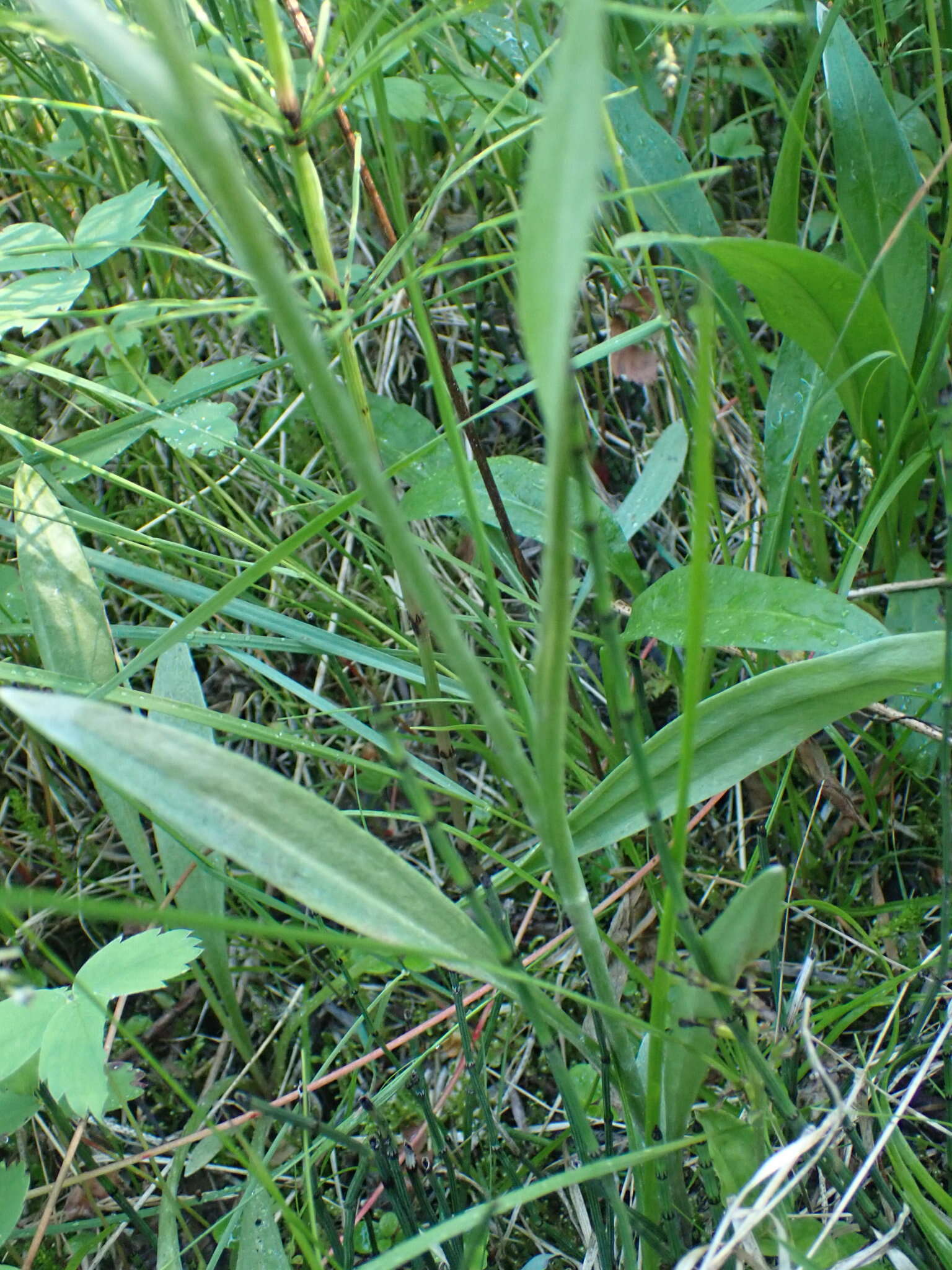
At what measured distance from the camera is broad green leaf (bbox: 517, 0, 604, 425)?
33 cm

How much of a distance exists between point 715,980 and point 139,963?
0.56m

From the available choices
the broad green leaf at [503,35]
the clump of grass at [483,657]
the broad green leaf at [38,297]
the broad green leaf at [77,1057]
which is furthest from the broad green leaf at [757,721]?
the broad green leaf at [503,35]

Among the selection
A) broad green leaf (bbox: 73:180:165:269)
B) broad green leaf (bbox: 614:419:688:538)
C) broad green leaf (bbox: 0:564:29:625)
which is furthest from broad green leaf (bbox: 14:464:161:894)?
broad green leaf (bbox: 614:419:688:538)

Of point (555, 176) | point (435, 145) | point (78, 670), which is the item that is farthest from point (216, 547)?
point (555, 176)

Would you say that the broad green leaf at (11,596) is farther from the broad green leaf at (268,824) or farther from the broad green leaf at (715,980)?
the broad green leaf at (715,980)

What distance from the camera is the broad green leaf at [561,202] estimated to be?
335mm

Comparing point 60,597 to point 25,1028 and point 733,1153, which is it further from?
point 733,1153

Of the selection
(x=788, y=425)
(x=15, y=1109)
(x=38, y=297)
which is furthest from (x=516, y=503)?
(x=15, y=1109)

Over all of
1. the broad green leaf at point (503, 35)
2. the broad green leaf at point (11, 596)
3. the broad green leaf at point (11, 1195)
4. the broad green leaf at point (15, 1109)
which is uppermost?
the broad green leaf at point (503, 35)

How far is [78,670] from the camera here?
1.22 meters

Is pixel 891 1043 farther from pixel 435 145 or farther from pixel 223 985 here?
pixel 435 145

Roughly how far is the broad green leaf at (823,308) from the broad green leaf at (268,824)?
722 millimetres

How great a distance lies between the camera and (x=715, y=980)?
2.01ft

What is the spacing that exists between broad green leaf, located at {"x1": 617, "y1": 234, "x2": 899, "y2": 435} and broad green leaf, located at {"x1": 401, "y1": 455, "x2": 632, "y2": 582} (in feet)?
0.98
